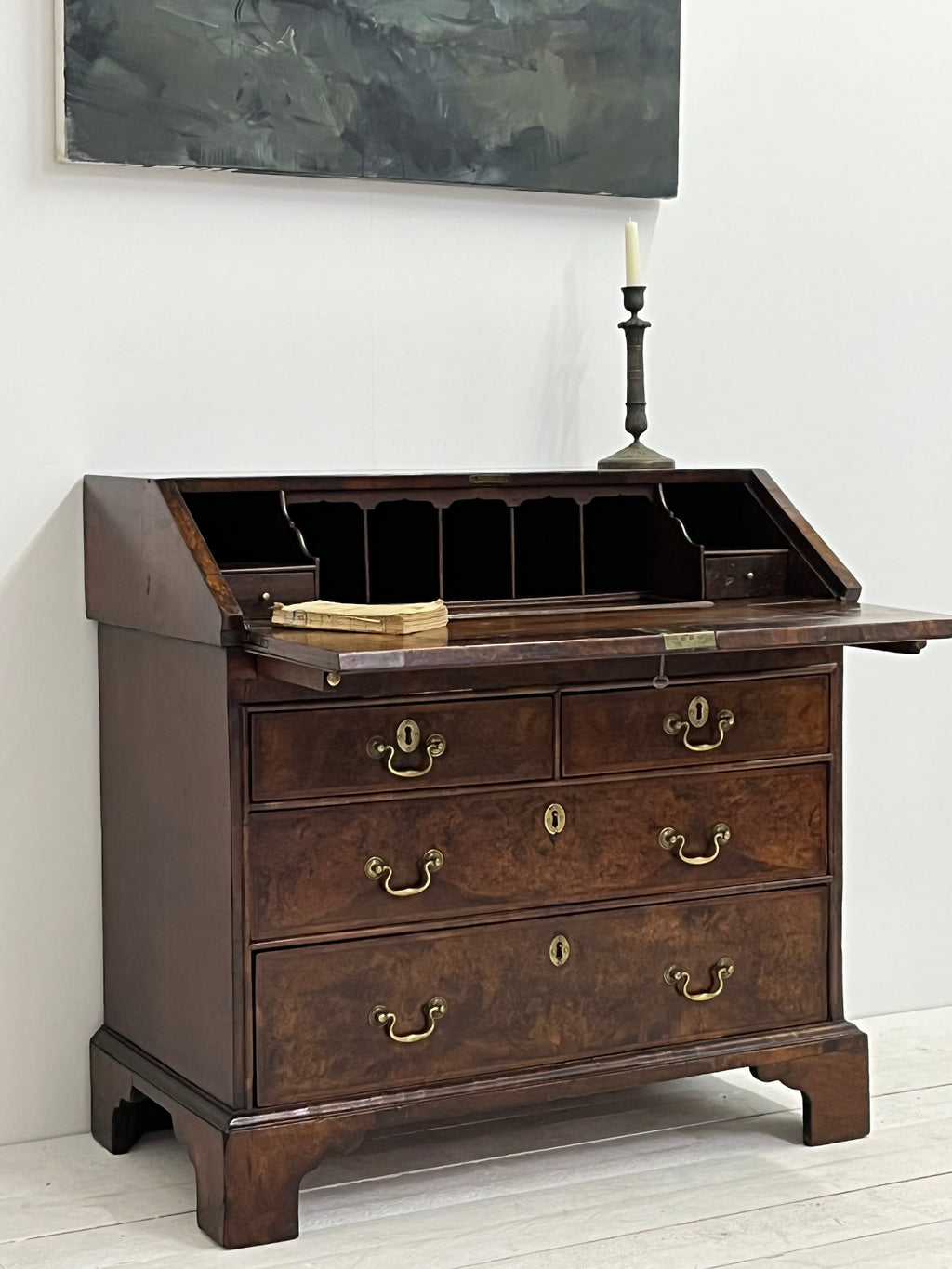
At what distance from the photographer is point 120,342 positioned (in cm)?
284

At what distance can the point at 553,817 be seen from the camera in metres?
2.59

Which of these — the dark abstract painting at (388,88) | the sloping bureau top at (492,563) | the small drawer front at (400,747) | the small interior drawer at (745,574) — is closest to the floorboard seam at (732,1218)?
the small drawer front at (400,747)

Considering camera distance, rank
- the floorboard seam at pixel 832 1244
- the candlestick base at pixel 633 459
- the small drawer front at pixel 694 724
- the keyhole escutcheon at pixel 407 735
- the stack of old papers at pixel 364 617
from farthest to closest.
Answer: the candlestick base at pixel 633 459, the small drawer front at pixel 694 724, the keyhole escutcheon at pixel 407 735, the floorboard seam at pixel 832 1244, the stack of old papers at pixel 364 617

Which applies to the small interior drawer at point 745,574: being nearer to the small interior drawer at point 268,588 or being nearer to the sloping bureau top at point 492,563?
the sloping bureau top at point 492,563

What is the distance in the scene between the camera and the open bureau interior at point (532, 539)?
274 cm

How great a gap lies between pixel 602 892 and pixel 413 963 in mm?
310

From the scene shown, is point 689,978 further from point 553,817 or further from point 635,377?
point 635,377

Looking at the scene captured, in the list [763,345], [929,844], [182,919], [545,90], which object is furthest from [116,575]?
[929,844]

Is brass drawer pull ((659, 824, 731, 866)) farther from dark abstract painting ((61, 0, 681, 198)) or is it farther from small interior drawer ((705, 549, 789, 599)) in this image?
dark abstract painting ((61, 0, 681, 198))

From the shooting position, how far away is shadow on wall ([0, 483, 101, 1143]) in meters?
2.82

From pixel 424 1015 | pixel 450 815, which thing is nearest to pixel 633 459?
pixel 450 815

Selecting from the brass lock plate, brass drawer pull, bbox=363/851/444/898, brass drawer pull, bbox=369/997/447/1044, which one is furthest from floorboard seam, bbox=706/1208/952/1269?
the brass lock plate

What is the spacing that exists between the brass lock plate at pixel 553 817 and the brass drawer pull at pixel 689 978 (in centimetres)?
30

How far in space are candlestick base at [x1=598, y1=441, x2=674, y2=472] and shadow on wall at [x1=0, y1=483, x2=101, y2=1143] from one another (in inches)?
34.5
